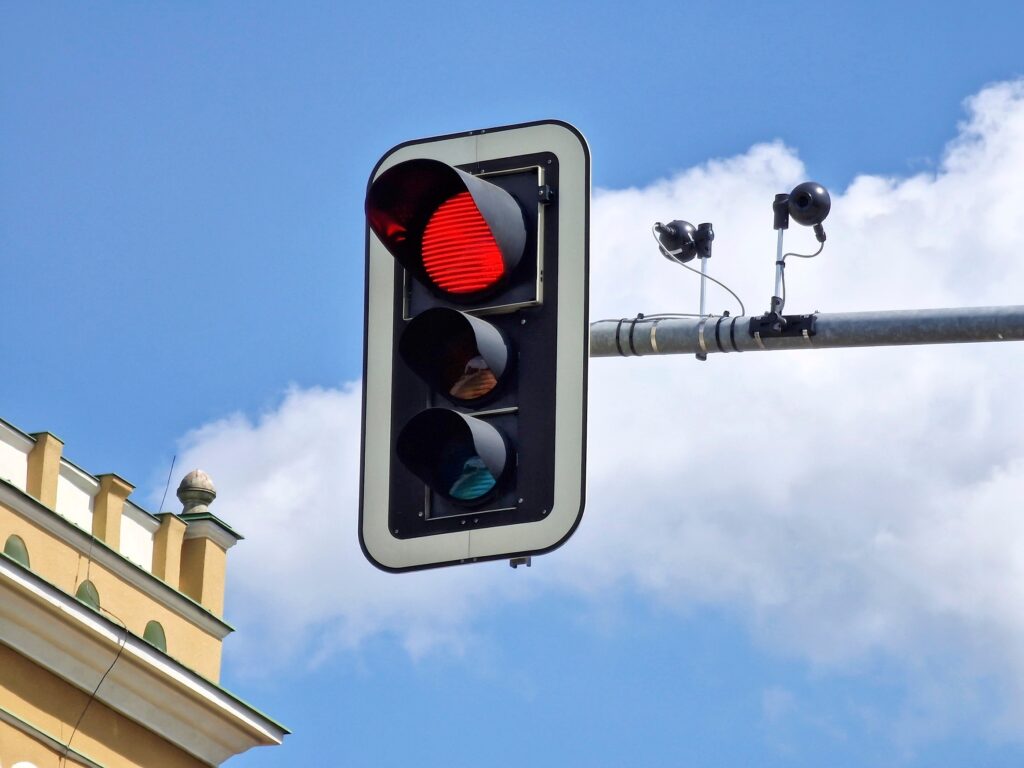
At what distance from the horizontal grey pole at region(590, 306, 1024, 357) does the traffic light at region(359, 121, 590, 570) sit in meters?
1.30


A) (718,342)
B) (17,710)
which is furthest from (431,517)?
(17,710)

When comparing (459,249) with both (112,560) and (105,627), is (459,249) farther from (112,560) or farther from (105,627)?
(112,560)

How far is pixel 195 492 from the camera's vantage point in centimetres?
2192

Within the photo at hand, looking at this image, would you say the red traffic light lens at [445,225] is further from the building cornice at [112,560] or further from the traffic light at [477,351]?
the building cornice at [112,560]

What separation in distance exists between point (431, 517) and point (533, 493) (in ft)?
0.90

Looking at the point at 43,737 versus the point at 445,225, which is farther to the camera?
the point at 43,737

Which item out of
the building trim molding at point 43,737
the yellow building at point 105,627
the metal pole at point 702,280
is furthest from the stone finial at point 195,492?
the metal pole at point 702,280

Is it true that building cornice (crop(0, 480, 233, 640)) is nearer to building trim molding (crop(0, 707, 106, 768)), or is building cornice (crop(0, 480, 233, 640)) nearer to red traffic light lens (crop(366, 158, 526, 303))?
building trim molding (crop(0, 707, 106, 768))

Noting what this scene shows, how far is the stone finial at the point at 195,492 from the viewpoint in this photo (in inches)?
861

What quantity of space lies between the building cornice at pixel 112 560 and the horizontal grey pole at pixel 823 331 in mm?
12828

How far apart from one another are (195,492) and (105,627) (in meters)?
3.29

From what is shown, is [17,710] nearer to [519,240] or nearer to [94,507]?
[94,507]

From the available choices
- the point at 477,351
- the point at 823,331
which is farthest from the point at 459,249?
the point at 823,331

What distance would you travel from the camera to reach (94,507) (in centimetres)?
1981
